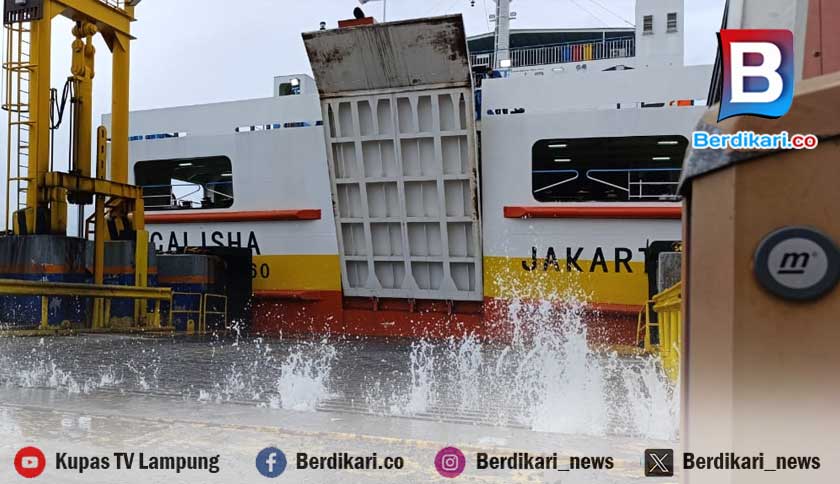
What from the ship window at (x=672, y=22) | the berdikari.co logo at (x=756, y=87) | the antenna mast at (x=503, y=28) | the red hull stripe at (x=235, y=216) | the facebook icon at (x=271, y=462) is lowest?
the facebook icon at (x=271, y=462)

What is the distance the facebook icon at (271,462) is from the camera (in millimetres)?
2559

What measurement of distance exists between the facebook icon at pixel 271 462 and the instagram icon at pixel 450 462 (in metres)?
0.60

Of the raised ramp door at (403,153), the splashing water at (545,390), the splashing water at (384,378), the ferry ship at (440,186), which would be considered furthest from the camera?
the ferry ship at (440,186)

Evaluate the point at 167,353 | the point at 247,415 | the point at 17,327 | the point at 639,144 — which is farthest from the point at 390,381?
the point at 639,144

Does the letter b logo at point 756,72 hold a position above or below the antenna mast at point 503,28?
below

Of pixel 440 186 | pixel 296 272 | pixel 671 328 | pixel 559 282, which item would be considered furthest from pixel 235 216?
pixel 671 328

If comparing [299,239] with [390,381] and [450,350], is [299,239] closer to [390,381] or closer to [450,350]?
[450,350]

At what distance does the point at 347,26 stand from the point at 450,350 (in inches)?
161

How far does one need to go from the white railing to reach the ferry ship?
27.0ft

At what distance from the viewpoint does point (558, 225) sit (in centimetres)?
912

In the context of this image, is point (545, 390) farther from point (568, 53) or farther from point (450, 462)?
point (568, 53)

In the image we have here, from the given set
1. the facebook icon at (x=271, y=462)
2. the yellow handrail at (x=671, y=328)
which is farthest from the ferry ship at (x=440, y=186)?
A: the facebook icon at (x=271, y=462)

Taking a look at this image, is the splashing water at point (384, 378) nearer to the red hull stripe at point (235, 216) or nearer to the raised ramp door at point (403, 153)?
the raised ramp door at point (403, 153)

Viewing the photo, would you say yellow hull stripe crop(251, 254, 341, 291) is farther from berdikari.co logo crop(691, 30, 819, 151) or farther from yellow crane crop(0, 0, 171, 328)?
berdikari.co logo crop(691, 30, 819, 151)
